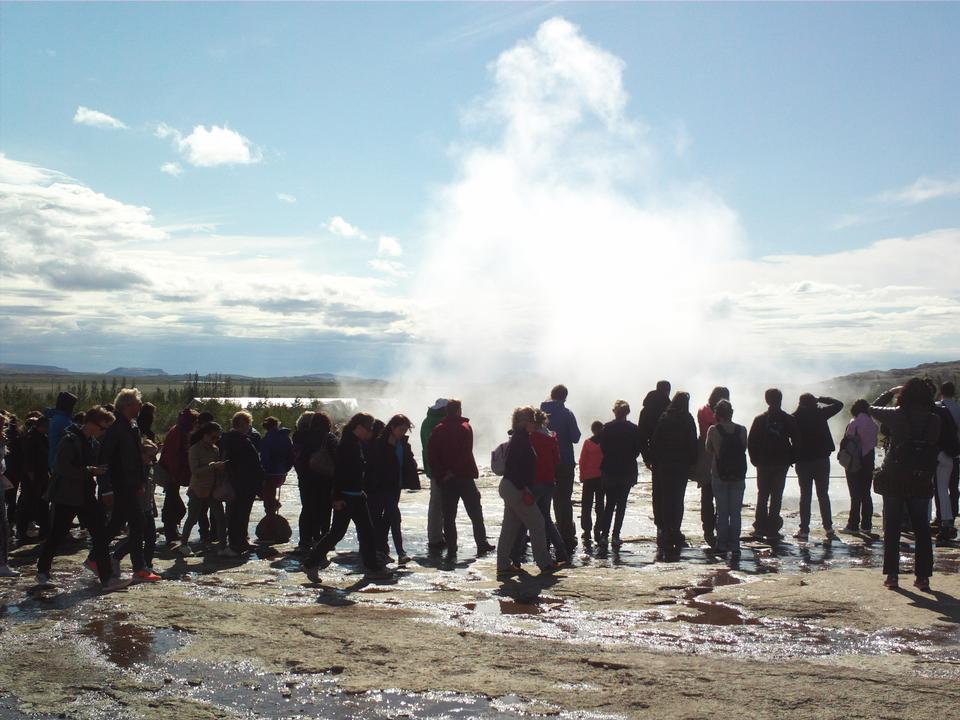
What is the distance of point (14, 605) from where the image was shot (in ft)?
29.9

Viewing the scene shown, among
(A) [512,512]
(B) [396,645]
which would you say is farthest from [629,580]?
(B) [396,645]

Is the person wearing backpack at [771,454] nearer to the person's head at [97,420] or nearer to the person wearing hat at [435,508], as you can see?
the person wearing hat at [435,508]

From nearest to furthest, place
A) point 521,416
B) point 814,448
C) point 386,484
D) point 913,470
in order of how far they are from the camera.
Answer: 1. point 913,470
2. point 521,416
3. point 386,484
4. point 814,448

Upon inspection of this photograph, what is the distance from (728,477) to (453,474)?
3.57 metres

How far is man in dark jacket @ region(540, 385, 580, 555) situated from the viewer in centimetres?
1296

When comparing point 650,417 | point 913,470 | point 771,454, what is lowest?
point 771,454

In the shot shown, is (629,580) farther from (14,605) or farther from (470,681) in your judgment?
(14,605)

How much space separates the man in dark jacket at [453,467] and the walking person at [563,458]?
1254 mm

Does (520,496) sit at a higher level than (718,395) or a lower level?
lower

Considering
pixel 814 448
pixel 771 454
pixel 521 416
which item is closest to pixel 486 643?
pixel 521 416

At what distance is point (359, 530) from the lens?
1116 centimetres

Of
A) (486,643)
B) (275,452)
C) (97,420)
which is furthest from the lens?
(275,452)

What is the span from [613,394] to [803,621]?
52.2m

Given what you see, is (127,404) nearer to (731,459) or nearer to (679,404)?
(679,404)
